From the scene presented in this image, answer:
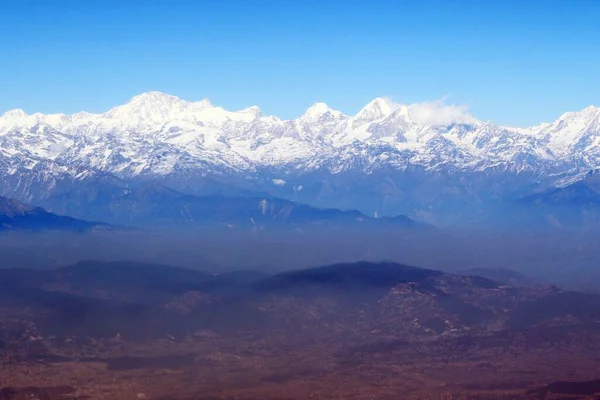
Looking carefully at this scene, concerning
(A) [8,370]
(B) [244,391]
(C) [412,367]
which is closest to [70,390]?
(A) [8,370]

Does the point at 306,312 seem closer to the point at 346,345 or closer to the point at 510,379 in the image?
the point at 346,345

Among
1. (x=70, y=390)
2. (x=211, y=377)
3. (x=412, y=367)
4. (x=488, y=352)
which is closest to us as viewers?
(x=70, y=390)

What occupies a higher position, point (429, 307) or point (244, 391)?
point (429, 307)

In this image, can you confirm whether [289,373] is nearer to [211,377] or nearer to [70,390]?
[211,377]

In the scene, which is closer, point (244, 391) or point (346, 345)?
point (244, 391)

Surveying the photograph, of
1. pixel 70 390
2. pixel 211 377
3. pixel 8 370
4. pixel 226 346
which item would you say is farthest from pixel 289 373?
pixel 8 370

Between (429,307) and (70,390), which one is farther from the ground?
(429,307)

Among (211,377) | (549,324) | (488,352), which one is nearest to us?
(211,377)

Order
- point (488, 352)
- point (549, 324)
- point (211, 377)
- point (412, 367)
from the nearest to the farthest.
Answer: point (211, 377) → point (412, 367) → point (488, 352) → point (549, 324)

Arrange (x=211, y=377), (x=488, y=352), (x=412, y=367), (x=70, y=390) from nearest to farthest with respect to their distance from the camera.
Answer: (x=70, y=390)
(x=211, y=377)
(x=412, y=367)
(x=488, y=352)
